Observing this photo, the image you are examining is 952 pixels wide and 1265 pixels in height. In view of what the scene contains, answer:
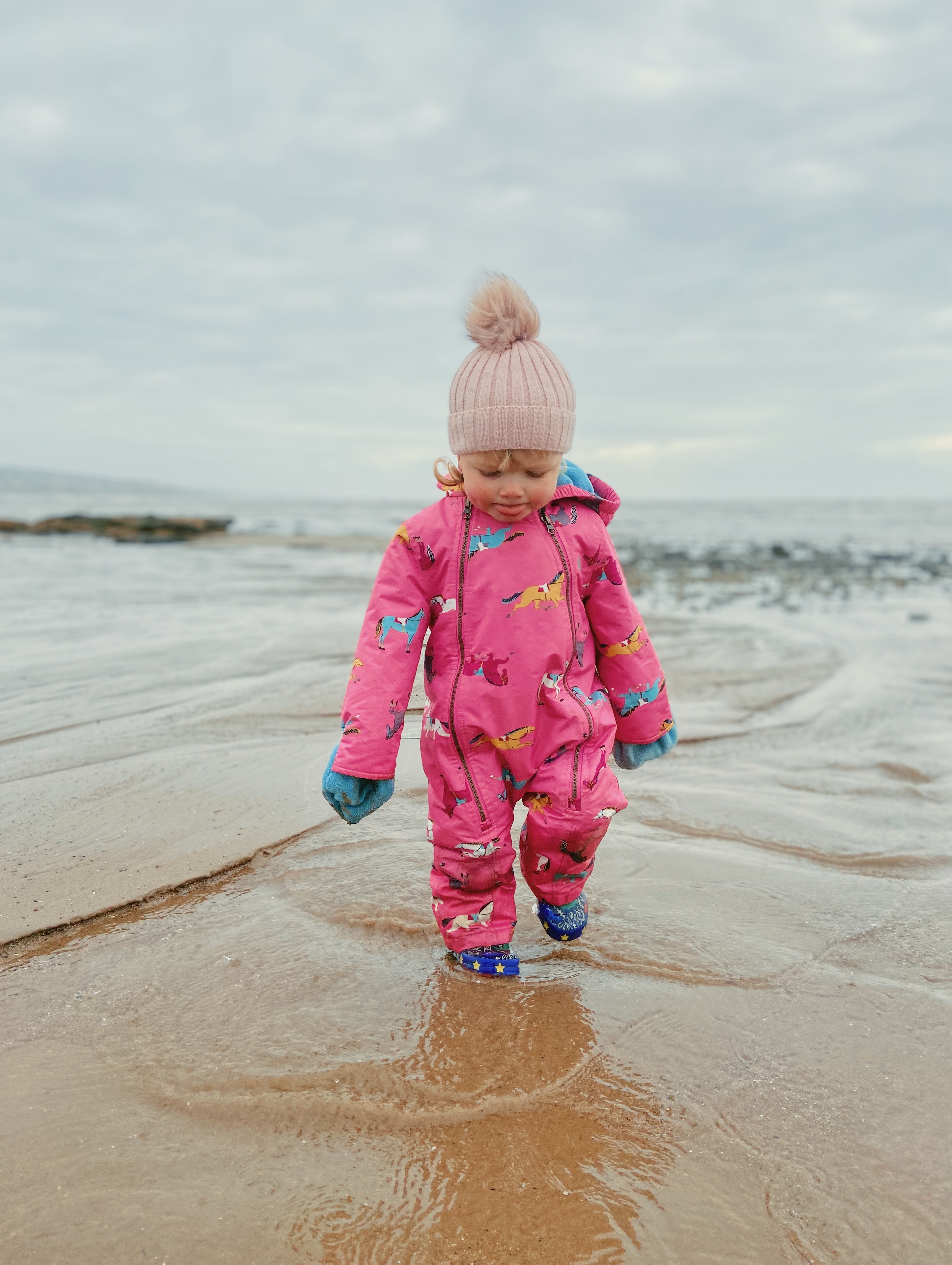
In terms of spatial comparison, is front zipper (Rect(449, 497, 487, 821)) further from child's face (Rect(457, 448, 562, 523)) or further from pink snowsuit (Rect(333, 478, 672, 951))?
child's face (Rect(457, 448, 562, 523))

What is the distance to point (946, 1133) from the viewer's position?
1.84 m

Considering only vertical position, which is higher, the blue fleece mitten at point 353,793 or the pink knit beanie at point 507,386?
the pink knit beanie at point 507,386

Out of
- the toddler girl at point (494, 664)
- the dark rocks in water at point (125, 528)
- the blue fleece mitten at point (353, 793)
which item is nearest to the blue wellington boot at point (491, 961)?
the toddler girl at point (494, 664)

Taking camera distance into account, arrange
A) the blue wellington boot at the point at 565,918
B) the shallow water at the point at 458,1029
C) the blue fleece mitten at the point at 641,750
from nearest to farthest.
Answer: the shallow water at the point at 458,1029 < the blue wellington boot at the point at 565,918 < the blue fleece mitten at the point at 641,750

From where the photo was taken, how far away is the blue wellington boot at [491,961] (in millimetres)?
2436

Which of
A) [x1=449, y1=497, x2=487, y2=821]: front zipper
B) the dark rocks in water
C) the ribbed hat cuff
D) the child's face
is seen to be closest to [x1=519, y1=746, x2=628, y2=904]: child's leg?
[x1=449, y1=497, x2=487, y2=821]: front zipper

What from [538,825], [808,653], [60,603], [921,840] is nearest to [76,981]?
[538,825]

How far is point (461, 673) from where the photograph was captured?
2486 millimetres

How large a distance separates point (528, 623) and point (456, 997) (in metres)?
0.97

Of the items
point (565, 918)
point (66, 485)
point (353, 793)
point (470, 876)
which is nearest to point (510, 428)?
point (353, 793)

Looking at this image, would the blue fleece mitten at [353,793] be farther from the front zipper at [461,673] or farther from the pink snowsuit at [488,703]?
the front zipper at [461,673]

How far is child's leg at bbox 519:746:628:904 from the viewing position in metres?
2.49

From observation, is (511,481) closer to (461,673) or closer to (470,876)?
(461,673)

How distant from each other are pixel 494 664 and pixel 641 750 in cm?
63
